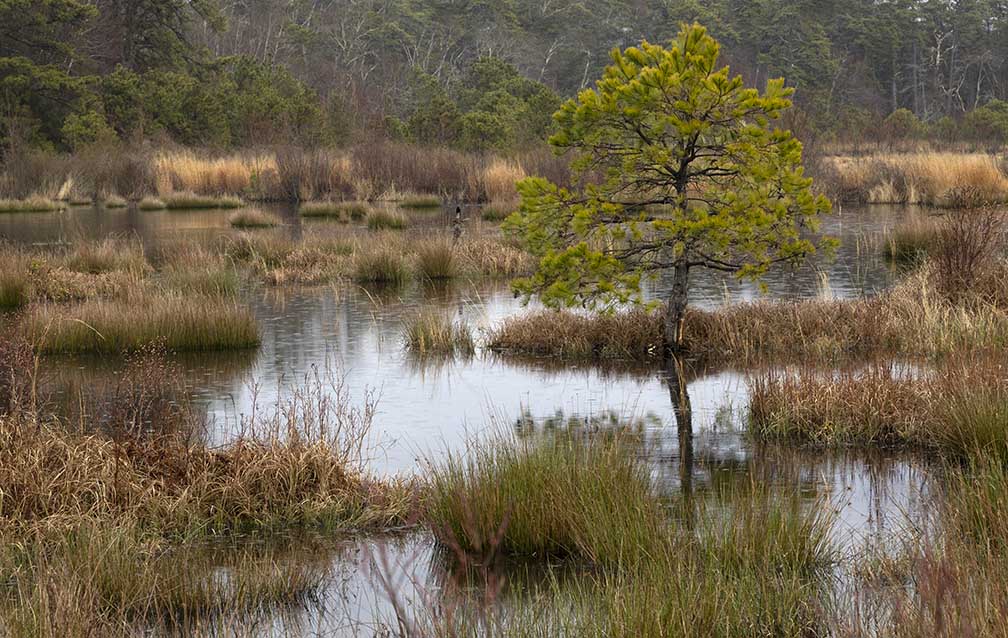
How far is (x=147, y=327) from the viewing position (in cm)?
1272

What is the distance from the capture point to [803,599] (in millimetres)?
4922

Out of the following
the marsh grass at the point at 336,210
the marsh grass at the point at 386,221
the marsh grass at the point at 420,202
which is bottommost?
the marsh grass at the point at 386,221

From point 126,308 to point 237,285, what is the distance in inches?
137

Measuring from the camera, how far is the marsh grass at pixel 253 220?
87.1 ft

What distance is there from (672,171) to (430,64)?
57586 mm

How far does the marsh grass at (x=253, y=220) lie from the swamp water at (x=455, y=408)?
8.61 metres

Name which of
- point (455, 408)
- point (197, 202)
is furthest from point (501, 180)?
point (455, 408)

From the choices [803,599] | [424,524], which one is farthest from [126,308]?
[803,599]

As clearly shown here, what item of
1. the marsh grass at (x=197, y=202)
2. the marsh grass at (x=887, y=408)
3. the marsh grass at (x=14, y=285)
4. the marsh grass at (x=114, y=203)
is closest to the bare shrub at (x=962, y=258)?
the marsh grass at (x=887, y=408)

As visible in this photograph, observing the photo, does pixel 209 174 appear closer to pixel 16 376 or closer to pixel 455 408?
pixel 455 408

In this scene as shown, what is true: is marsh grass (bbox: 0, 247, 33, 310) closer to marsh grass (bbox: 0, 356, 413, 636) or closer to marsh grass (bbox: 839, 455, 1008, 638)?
marsh grass (bbox: 0, 356, 413, 636)

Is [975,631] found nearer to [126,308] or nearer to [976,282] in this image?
Answer: [976,282]

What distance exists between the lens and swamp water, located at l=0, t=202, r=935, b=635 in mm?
6176

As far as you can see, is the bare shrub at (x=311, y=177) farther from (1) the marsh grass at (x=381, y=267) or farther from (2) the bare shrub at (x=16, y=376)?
(2) the bare shrub at (x=16, y=376)
